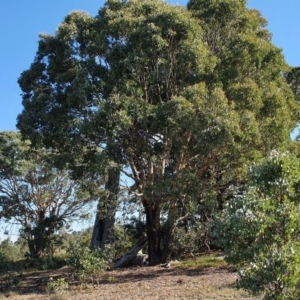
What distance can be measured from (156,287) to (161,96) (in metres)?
6.03

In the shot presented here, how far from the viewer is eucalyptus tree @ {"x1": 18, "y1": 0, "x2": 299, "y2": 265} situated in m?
12.0

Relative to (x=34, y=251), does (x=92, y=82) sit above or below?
above

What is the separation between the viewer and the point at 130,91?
1242 cm

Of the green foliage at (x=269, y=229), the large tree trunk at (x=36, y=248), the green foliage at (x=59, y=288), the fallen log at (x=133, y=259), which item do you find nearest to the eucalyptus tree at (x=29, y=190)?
the large tree trunk at (x=36, y=248)

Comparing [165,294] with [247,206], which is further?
[165,294]

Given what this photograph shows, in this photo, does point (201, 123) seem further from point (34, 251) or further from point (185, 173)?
point (34, 251)

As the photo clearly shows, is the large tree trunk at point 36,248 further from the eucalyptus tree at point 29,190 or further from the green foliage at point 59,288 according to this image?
the green foliage at point 59,288

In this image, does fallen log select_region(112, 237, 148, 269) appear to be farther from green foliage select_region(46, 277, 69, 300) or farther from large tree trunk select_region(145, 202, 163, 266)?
green foliage select_region(46, 277, 69, 300)

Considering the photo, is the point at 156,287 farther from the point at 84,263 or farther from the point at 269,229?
the point at 269,229

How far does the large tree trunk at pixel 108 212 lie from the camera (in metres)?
14.7

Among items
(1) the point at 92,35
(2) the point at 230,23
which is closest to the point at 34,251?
(1) the point at 92,35

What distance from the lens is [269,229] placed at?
17.8 feet

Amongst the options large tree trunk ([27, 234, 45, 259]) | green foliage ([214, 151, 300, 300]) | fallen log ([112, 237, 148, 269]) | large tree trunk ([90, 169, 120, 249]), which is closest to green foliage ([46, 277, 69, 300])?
large tree trunk ([90, 169, 120, 249])

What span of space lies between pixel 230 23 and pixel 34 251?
718 inches
